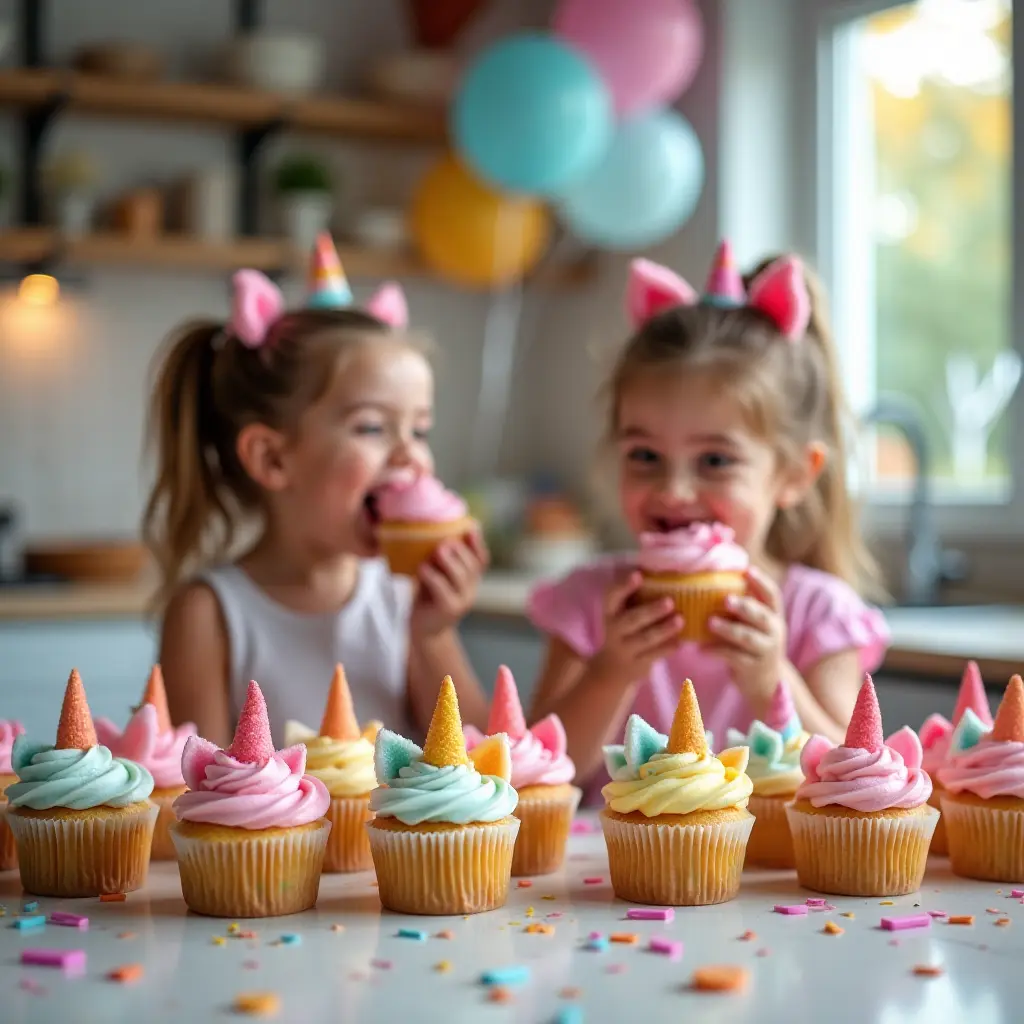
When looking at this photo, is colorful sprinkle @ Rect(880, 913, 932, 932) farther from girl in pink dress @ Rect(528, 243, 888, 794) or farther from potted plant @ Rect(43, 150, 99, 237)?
potted plant @ Rect(43, 150, 99, 237)

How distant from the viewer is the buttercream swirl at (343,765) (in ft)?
4.32

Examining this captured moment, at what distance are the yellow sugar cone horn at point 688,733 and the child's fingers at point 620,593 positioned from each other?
509 mm

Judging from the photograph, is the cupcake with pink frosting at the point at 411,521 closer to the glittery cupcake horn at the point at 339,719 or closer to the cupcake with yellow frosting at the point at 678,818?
the glittery cupcake horn at the point at 339,719

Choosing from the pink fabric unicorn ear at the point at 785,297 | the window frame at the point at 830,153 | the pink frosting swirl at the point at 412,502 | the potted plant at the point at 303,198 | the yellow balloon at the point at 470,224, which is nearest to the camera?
the pink fabric unicorn ear at the point at 785,297

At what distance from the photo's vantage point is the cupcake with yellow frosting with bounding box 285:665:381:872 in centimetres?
130

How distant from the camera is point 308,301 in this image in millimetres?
2209

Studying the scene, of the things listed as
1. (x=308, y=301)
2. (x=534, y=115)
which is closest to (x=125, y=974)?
(x=308, y=301)

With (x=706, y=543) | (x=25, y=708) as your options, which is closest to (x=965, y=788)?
(x=706, y=543)

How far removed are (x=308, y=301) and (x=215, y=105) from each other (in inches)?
87.6

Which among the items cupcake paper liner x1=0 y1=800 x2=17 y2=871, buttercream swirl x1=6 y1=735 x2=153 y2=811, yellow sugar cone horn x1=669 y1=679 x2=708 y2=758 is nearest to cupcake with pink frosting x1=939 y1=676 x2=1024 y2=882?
yellow sugar cone horn x1=669 y1=679 x2=708 y2=758

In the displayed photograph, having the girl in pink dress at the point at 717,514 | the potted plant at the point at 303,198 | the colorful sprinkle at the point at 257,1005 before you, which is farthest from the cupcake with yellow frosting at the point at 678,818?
the potted plant at the point at 303,198

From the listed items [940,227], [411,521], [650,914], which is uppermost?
[940,227]

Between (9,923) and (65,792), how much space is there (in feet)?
0.39

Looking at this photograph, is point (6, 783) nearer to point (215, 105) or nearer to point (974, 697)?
point (974, 697)
